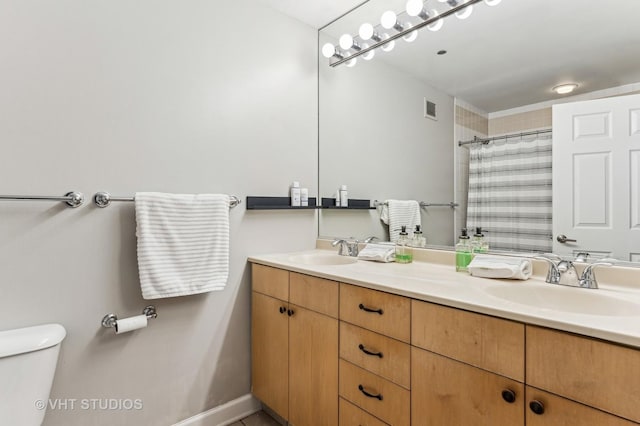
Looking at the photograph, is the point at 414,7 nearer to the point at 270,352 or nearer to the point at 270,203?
the point at 270,203

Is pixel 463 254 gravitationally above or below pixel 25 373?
above

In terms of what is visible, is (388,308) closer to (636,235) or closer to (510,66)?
(636,235)

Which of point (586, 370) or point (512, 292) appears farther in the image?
point (512, 292)

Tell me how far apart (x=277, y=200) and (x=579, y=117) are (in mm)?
1422

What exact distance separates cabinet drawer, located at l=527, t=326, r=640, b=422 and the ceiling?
37.7 inches

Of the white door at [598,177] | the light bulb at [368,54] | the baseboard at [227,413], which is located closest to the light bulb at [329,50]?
the light bulb at [368,54]

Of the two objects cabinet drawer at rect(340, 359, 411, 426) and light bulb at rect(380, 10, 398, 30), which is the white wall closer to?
light bulb at rect(380, 10, 398, 30)

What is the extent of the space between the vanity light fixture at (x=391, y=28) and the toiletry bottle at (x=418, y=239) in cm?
Answer: 102

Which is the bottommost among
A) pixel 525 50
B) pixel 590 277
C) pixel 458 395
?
pixel 458 395

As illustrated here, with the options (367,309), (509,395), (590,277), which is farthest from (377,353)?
(590,277)

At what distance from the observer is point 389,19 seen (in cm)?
175

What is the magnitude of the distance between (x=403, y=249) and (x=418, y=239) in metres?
0.10

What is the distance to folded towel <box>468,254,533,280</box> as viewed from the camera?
123 centimetres
